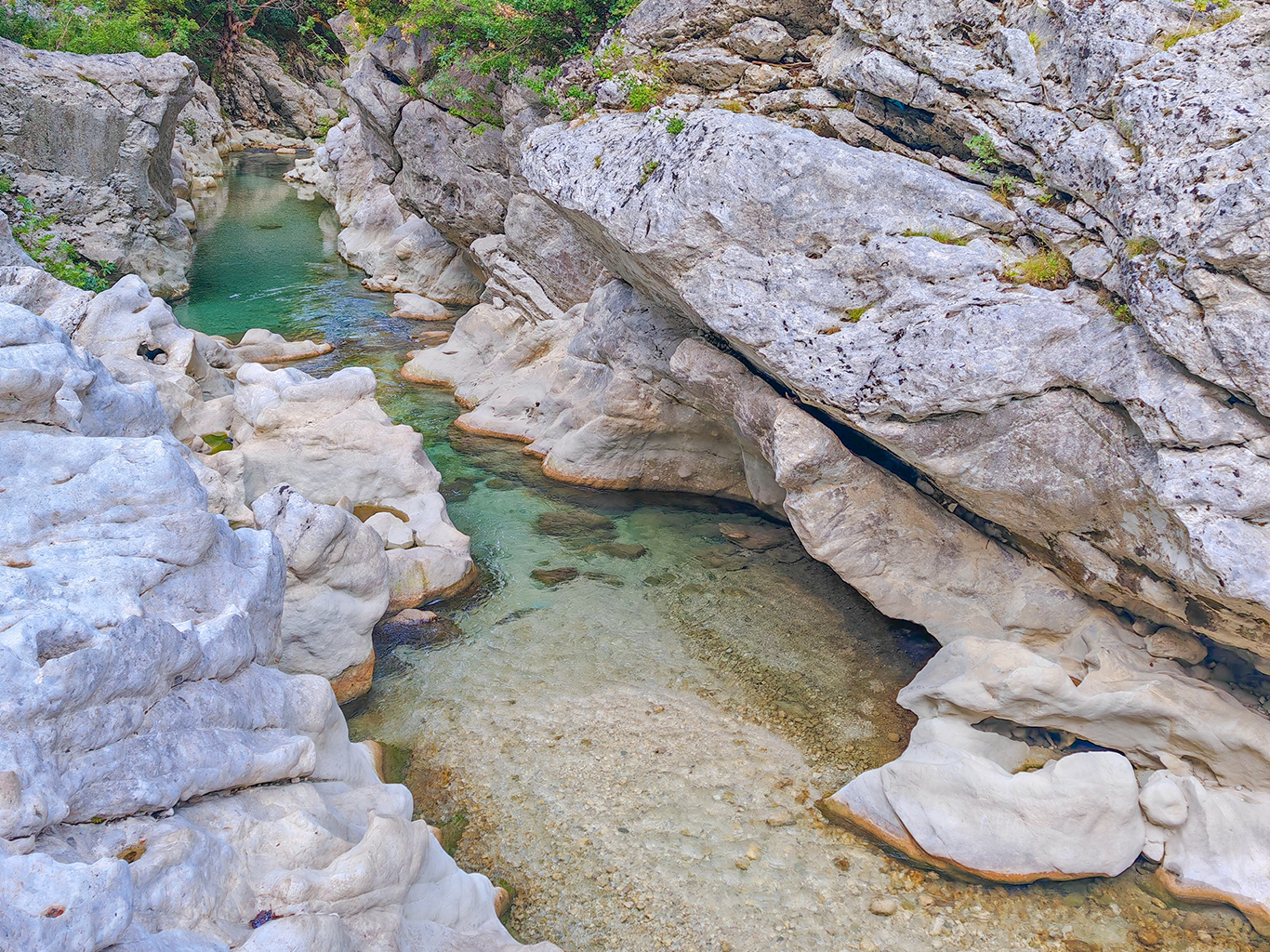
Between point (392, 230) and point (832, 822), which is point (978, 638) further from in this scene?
point (392, 230)

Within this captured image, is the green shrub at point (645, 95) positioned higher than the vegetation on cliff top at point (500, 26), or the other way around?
the vegetation on cliff top at point (500, 26)

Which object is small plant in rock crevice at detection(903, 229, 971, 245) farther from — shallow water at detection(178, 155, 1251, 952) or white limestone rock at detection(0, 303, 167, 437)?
white limestone rock at detection(0, 303, 167, 437)

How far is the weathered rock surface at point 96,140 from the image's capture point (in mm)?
18016

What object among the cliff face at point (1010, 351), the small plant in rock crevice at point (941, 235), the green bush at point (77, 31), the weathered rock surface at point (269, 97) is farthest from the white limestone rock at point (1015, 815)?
the weathered rock surface at point (269, 97)

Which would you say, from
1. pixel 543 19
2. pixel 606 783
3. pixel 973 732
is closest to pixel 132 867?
pixel 606 783

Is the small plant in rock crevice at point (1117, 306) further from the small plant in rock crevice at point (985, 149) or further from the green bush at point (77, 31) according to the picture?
the green bush at point (77, 31)

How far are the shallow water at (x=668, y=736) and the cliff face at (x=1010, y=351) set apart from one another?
1.69ft

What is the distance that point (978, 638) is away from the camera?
854cm

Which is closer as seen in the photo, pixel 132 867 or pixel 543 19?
pixel 132 867

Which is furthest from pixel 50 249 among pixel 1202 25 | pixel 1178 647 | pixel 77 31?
pixel 1178 647

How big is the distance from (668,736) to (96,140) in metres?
19.2

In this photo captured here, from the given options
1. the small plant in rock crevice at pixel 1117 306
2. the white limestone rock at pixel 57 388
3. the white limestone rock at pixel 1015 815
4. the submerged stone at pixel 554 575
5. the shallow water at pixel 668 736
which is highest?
the small plant in rock crevice at pixel 1117 306

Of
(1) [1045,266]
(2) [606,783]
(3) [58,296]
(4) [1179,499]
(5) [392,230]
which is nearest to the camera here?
(4) [1179,499]

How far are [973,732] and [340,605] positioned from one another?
6.68 metres
